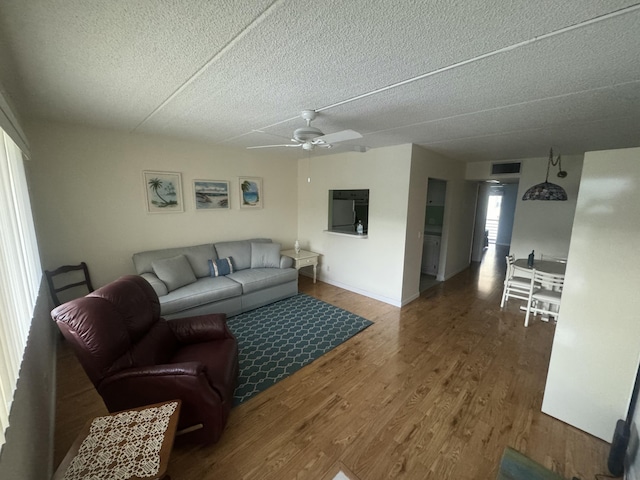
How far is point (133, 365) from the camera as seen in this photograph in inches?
65.8

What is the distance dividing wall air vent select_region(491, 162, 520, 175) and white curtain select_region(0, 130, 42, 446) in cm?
628

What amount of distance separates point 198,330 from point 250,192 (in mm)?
2843

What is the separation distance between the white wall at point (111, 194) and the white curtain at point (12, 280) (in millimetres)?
686

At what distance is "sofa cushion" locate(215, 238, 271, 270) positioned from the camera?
13.4 feet

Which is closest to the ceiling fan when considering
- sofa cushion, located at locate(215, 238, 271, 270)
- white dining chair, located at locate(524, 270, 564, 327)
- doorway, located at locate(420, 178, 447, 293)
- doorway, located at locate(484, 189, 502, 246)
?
sofa cushion, located at locate(215, 238, 271, 270)

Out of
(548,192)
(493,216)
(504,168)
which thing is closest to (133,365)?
(548,192)

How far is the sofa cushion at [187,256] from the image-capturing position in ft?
10.9

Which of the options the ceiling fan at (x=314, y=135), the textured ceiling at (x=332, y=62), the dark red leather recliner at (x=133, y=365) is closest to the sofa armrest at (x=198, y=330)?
the dark red leather recliner at (x=133, y=365)

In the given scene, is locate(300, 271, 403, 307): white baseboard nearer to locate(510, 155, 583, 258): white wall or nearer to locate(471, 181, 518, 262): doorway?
locate(510, 155, 583, 258): white wall

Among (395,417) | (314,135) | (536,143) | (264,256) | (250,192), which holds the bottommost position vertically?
(395,417)

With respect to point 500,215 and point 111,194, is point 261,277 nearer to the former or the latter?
point 111,194

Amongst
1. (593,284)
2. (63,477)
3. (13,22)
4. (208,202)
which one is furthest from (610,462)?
(208,202)

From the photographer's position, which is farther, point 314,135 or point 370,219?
point 370,219

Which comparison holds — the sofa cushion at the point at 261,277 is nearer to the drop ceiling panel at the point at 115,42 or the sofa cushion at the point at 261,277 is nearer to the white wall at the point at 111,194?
the white wall at the point at 111,194
